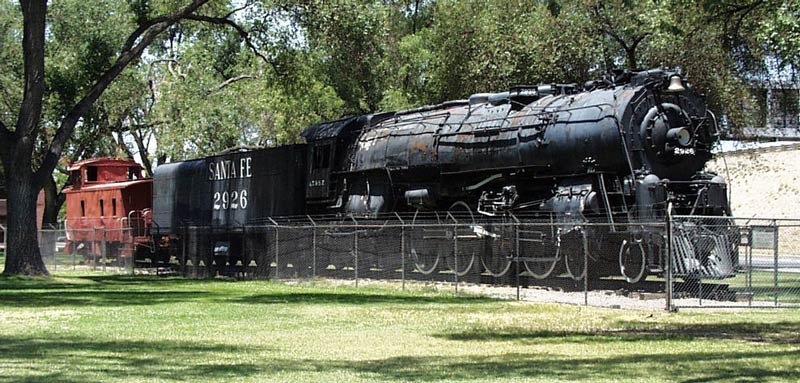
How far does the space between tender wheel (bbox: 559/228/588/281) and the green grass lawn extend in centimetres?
225

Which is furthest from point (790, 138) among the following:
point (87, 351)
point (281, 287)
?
point (87, 351)

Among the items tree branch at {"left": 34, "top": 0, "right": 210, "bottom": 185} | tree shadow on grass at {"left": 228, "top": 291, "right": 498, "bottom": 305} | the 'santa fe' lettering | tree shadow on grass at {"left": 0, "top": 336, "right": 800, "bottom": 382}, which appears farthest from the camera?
the 'santa fe' lettering

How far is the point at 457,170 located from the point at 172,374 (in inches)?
631

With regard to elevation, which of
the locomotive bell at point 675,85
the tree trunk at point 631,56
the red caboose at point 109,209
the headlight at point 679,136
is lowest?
the red caboose at point 109,209

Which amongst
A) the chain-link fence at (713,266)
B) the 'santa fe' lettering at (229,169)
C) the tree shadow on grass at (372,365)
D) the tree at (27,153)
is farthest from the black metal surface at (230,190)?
the tree shadow on grass at (372,365)

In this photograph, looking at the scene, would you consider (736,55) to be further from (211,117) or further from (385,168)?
(211,117)

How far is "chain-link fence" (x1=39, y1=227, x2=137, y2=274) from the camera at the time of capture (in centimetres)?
3819

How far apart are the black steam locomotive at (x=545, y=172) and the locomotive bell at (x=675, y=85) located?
0.04m

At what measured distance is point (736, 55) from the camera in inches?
1437

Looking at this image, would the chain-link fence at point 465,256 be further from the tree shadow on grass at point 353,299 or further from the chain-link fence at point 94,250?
the chain-link fence at point 94,250

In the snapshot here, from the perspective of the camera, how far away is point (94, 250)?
131ft

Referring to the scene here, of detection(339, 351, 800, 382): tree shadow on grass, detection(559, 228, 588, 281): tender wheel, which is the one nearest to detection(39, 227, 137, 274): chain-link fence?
detection(559, 228, 588, 281): tender wheel

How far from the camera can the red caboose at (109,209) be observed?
40.1 metres

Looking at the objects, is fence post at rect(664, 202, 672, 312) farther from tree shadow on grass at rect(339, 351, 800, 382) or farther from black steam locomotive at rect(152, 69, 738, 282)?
tree shadow on grass at rect(339, 351, 800, 382)
